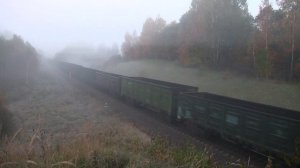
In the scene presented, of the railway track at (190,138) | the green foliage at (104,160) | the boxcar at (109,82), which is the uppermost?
the green foliage at (104,160)

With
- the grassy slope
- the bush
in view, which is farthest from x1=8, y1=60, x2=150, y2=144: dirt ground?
the grassy slope

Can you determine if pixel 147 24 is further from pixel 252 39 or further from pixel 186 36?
pixel 252 39

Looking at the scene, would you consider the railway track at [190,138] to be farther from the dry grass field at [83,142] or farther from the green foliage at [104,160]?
the green foliage at [104,160]

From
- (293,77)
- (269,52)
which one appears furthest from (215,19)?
(293,77)

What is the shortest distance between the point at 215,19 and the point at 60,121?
84.1 ft

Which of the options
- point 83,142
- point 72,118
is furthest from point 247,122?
point 72,118

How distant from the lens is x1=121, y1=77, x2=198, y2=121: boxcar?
1894 cm

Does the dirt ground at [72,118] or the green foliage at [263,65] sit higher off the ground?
the green foliage at [263,65]

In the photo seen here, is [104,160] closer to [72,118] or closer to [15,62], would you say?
[72,118]

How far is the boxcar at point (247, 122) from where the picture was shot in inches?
445

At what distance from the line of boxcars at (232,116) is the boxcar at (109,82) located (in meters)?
4.37

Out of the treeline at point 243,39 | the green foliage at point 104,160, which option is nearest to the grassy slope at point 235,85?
the treeline at point 243,39

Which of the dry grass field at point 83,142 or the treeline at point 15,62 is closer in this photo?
the dry grass field at point 83,142

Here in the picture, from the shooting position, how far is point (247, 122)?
42.9 feet
